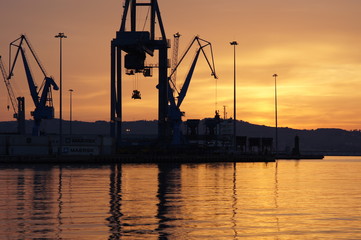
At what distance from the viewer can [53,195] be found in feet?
153

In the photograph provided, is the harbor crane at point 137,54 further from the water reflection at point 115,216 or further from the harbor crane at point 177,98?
the water reflection at point 115,216

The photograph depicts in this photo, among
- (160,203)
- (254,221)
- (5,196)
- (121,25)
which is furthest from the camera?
(121,25)

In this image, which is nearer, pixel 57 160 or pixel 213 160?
pixel 57 160

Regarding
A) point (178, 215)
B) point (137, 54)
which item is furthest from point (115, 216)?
point (137, 54)

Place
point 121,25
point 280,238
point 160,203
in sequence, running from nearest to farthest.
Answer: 1. point 280,238
2. point 160,203
3. point 121,25

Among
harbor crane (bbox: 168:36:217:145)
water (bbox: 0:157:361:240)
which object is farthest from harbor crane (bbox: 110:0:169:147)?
water (bbox: 0:157:361:240)

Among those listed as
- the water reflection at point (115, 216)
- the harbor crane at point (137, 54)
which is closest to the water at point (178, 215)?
the water reflection at point (115, 216)

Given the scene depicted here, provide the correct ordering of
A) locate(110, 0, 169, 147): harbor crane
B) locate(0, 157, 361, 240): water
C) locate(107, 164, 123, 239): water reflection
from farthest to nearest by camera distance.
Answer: locate(110, 0, 169, 147): harbor crane → locate(0, 157, 361, 240): water → locate(107, 164, 123, 239): water reflection

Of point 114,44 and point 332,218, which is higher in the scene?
point 114,44

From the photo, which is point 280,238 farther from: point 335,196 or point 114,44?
point 114,44

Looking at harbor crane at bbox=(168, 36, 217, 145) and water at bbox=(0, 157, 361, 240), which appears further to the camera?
harbor crane at bbox=(168, 36, 217, 145)

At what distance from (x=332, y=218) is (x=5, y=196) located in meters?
23.7

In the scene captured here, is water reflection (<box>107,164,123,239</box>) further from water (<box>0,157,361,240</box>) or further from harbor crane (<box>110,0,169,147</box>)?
harbor crane (<box>110,0,169,147</box>)

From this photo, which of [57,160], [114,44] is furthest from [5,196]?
[114,44]
